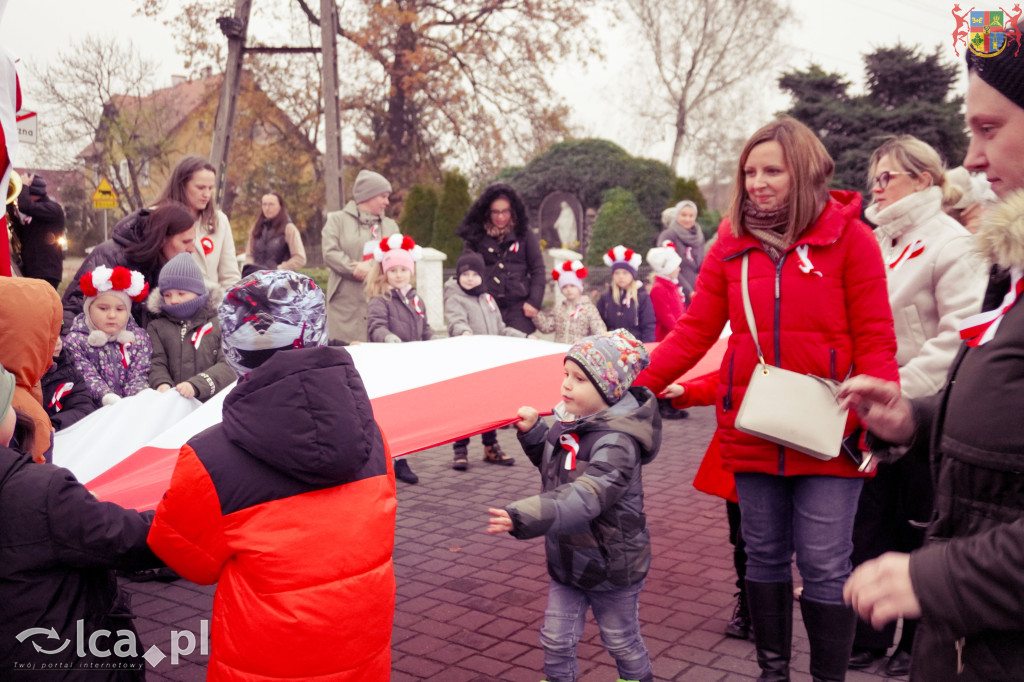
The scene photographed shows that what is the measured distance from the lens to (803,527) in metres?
3.12

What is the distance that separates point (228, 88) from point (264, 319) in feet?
34.1

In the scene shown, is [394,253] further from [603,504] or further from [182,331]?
[603,504]

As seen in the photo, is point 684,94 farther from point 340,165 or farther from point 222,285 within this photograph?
point 222,285

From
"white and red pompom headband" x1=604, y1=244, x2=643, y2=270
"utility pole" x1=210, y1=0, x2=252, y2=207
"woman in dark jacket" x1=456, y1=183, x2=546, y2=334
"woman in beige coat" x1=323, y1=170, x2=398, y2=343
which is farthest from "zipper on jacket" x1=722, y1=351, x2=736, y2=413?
"utility pole" x1=210, y1=0, x2=252, y2=207

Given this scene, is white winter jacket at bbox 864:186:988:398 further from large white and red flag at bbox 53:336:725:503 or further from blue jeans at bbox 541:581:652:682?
blue jeans at bbox 541:581:652:682

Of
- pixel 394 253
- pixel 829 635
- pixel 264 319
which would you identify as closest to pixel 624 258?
pixel 394 253

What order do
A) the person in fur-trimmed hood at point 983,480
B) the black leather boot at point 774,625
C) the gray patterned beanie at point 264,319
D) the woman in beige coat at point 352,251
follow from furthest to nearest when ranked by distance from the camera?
the woman in beige coat at point 352,251 → the black leather boot at point 774,625 → the gray patterned beanie at point 264,319 → the person in fur-trimmed hood at point 983,480

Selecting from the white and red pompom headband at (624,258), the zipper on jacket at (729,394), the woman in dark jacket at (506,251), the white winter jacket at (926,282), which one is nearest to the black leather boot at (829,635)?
the zipper on jacket at (729,394)

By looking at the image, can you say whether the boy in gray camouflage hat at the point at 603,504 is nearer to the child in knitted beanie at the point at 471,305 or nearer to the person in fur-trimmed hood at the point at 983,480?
the person in fur-trimmed hood at the point at 983,480

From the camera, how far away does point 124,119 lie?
67.2 ft

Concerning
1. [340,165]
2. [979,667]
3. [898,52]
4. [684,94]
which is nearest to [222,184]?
[340,165]

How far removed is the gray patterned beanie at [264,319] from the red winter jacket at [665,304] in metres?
7.38

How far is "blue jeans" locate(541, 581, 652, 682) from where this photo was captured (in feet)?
10.1

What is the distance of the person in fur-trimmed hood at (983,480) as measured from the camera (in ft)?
4.48
